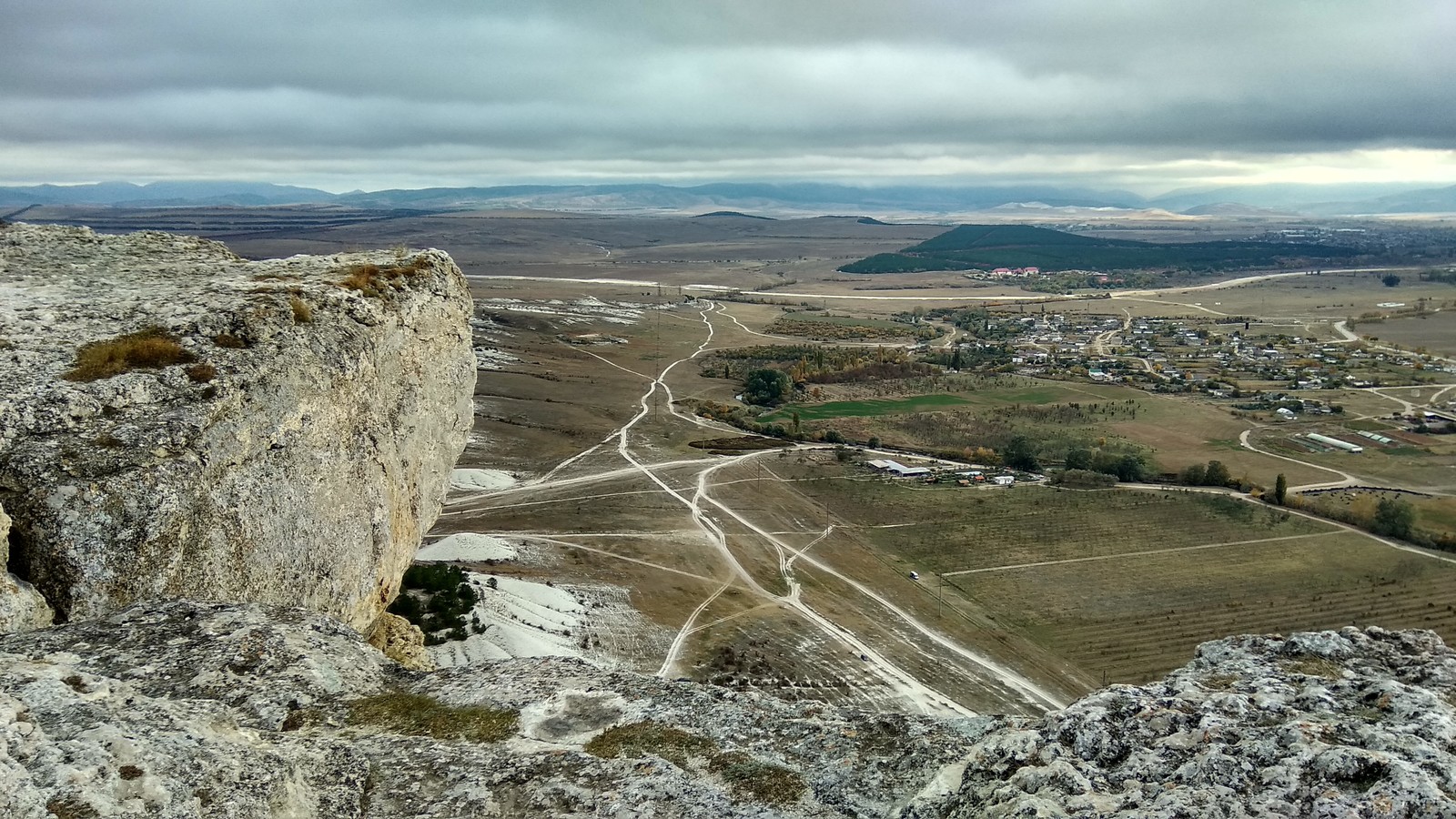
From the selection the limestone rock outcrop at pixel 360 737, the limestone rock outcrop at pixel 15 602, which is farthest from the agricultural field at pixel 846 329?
the limestone rock outcrop at pixel 15 602

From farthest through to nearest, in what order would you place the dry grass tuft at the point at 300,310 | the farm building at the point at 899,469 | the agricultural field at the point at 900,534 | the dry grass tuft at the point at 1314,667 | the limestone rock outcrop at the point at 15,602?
1. the farm building at the point at 899,469
2. the agricultural field at the point at 900,534
3. the dry grass tuft at the point at 300,310
4. the limestone rock outcrop at the point at 15,602
5. the dry grass tuft at the point at 1314,667

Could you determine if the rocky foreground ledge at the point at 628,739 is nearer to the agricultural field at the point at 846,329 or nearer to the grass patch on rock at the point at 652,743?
the grass patch on rock at the point at 652,743

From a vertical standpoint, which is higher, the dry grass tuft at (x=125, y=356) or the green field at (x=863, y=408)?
the dry grass tuft at (x=125, y=356)

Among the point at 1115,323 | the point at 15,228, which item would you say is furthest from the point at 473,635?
the point at 1115,323

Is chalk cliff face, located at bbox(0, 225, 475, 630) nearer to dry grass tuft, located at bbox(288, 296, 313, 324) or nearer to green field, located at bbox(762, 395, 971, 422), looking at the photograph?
dry grass tuft, located at bbox(288, 296, 313, 324)

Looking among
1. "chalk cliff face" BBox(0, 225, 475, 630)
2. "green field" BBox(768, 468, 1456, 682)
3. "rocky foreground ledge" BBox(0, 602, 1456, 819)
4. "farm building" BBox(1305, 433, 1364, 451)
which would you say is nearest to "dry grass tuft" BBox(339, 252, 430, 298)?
"chalk cliff face" BBox(0, 225, 475, 630)

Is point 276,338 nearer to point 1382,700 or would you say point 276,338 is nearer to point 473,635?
point 473,635
